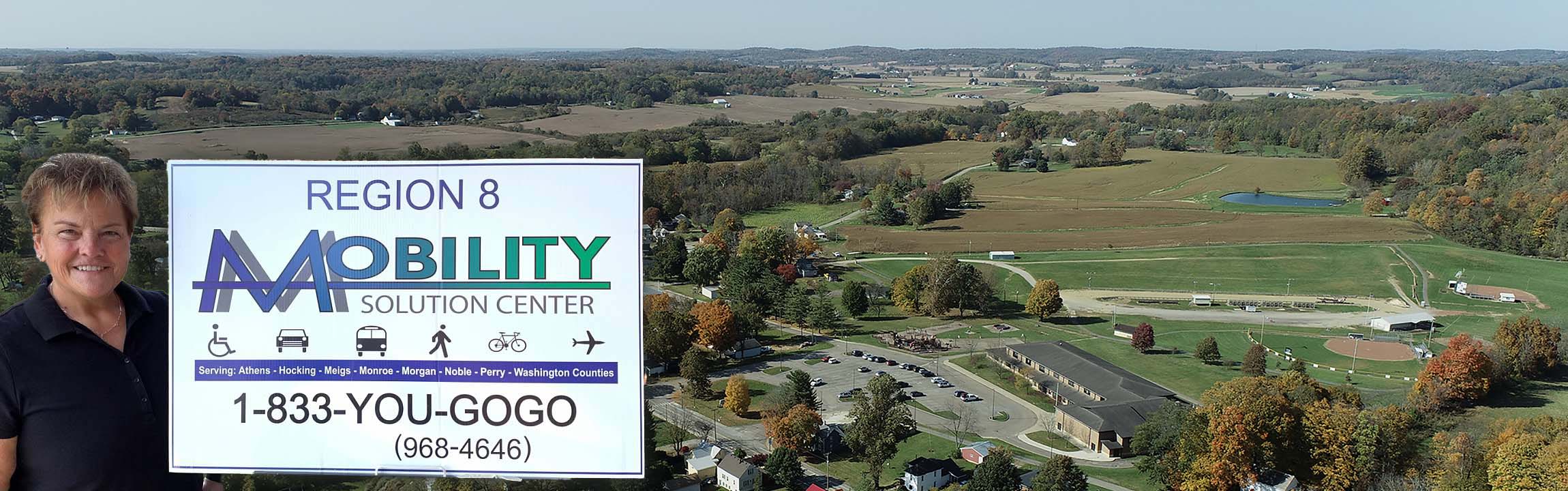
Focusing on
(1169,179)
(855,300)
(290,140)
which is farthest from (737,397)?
(1169,179)

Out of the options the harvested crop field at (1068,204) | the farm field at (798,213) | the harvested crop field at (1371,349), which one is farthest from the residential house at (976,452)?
the harvested crop field at (1068,204)

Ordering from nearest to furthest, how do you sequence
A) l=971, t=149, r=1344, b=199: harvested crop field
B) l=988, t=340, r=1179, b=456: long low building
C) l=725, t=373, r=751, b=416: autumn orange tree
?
1. l=988, t=340, r=1179, b=456: long low building
2. l=725, t=373, r=751, b=416: autumn orange tree
3. l=971, t=149, r=1344, b=199: harvested crop field

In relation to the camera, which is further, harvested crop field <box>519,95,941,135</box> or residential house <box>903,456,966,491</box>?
harvested crop field <box>519,95,941,135</box>

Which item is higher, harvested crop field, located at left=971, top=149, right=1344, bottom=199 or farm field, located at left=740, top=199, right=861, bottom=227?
harvested crop field, located at left=971, top=149, right=1344, bottom=199

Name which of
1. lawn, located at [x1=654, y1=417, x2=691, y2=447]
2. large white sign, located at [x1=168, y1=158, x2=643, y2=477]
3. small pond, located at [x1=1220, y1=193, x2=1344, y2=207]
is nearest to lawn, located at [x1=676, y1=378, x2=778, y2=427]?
lawn, located at [x1=654, y1=417, x2=691, y2=447]

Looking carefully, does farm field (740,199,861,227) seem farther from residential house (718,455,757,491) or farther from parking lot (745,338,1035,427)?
residential house (718,455,757,491)

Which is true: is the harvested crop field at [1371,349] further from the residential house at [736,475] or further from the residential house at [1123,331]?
the residential house at [736,475]
